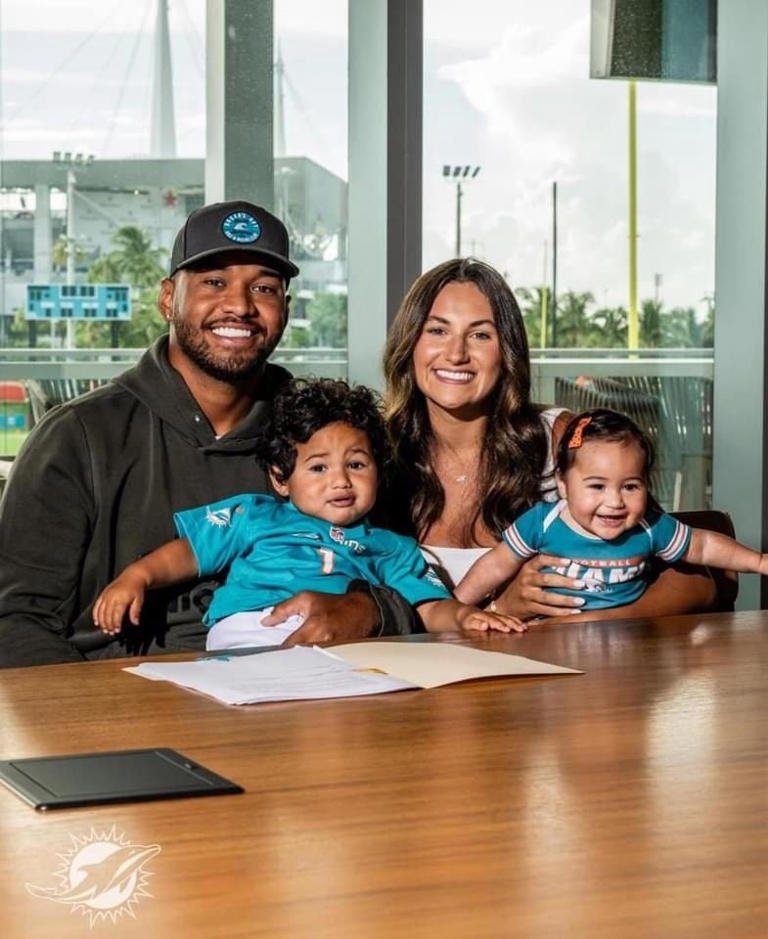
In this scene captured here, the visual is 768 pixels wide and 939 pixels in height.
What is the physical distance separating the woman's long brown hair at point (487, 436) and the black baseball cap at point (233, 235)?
0.34m

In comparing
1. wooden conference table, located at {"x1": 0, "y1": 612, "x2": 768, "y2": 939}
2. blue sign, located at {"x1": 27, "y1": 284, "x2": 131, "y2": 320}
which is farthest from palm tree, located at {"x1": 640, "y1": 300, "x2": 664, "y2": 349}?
wooden conference table, located at {"x1": 0, "y1": 612, "x2": 768, "y2": 939}

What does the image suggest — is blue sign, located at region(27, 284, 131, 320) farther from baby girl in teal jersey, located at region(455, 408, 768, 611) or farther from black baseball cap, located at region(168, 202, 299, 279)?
baby girl in teal jersey, located at region(455, 408, 768, 611)

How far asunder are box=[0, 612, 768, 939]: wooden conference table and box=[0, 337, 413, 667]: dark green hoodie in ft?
2.35

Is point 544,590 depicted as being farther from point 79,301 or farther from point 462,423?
point 79,301

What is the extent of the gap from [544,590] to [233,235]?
0.89 meters

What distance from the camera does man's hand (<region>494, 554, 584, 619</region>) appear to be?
2.96 meters

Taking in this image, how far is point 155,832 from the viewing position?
136cm

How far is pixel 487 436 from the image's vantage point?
10.7ft

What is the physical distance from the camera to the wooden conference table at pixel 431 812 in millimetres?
1174

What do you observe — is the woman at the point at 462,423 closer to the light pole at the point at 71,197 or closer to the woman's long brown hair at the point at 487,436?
the woman's long brown hair at the point at 487,436

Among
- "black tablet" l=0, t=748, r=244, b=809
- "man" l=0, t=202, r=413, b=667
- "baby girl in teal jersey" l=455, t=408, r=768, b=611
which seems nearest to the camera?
"black tablet" l=0, t=748, r=244, b=809

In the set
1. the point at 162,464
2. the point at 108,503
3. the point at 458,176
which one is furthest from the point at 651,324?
the point at 108,503

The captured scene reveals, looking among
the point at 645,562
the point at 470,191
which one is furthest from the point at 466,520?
the point at 470,191

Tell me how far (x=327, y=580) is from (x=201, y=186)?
1.78 metres
